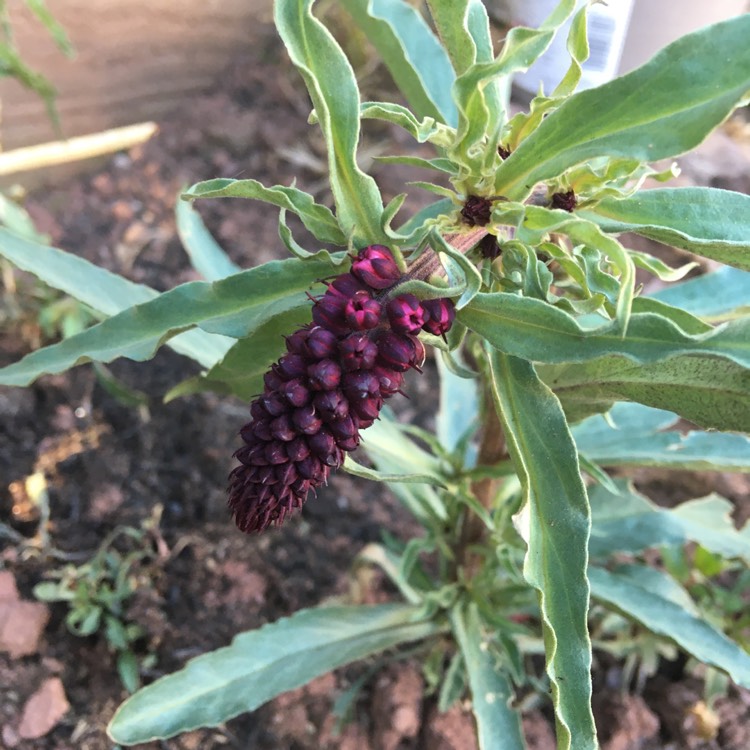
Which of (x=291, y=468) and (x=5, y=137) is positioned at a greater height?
(x=291, y=468)

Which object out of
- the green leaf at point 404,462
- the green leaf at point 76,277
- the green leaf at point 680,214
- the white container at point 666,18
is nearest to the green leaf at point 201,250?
the green leaf at point 76,277

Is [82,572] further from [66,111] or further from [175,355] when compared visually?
[66,111]

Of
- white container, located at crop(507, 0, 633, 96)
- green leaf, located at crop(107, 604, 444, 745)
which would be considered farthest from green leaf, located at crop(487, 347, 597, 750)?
white container, located at crop(507, 0, 633, 96)

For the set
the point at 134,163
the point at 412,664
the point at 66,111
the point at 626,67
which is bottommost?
the point at 412,664

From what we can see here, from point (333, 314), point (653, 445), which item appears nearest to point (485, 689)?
point (653, 445)

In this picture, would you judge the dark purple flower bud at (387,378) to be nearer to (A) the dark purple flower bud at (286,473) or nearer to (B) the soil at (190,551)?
(A) the dark purple flower bud at (286,473)

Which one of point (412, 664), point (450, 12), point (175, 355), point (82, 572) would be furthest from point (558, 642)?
point (175, 355)

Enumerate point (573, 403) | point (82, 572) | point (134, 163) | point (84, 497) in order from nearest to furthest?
1. point (573, 403)
2. point (82, 572)
3. point (84, 497)
4. point (134, 163)

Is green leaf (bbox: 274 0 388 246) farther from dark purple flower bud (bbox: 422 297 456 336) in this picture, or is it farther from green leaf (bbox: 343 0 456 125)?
green leaf (bbox: 343 0 456 125)
